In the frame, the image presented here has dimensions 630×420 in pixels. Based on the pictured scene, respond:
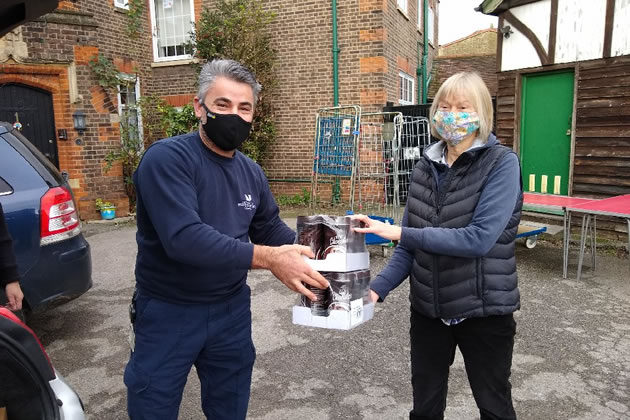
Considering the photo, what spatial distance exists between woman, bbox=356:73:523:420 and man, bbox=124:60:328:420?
55 centimetres

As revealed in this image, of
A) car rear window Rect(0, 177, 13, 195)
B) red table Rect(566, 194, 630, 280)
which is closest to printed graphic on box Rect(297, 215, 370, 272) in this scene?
car rear window Rect(0, 177, 13, 195)

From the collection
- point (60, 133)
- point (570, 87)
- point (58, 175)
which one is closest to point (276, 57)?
point (60, 133)

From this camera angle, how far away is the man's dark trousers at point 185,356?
80.2 inches

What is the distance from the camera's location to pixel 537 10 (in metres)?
8.84

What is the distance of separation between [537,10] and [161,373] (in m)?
9.21

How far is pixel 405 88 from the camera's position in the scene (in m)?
13.4

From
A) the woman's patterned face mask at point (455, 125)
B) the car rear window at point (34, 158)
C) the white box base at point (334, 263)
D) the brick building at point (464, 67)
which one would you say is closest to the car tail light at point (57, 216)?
the car rear window at point (34, 158)

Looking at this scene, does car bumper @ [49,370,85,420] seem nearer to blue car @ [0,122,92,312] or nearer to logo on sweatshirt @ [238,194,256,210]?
logo on sweatshirt @ [238,194,256,210]

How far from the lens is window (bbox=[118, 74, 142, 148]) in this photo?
10.7 metres

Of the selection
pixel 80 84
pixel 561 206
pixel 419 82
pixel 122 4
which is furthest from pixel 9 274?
pixel 419 82

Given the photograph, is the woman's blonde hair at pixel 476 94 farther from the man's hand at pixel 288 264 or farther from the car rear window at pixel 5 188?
the car rear window at pixel 5 188

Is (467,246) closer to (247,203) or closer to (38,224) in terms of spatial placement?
(247,203)

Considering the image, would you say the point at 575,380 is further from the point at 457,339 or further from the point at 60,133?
the point at 60,133

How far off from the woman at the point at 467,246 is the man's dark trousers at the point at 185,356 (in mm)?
688
